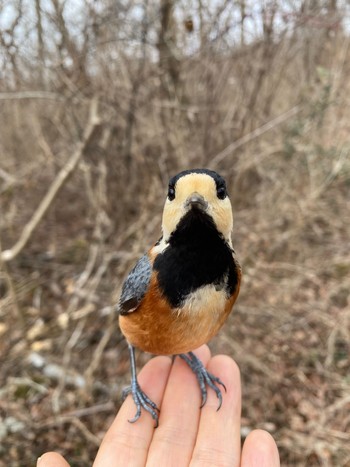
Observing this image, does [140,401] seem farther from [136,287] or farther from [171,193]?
[171,193]

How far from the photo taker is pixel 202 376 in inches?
93.5

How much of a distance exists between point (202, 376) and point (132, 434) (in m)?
0.54

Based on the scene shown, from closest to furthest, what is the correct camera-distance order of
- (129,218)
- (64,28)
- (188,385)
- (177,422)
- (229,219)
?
(229,219) < (177,422) < (188,385) < (64,28) < (129,218)

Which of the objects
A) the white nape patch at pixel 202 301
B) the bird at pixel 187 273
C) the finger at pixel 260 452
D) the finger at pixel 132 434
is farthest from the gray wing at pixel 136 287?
the finger at pixel 260 452

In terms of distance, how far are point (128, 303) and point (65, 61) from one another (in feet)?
8.31

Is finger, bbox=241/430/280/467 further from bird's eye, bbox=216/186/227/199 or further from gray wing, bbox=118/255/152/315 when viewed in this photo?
bird's eye, bbox=216/186/227/199

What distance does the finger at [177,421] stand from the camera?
2.02 m

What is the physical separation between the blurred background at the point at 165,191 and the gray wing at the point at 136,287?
157 centimetres

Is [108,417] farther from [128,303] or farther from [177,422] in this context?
[128,303]

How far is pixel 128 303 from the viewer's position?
6.48 ft

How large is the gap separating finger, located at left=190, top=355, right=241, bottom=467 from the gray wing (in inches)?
31.7

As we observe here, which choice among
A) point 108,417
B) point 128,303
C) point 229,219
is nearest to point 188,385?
point 128,303

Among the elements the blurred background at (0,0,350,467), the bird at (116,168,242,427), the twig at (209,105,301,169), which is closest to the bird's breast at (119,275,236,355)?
the bird at (116,168,242,427)

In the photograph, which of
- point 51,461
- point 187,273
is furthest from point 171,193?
point 51,461
